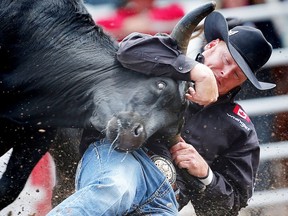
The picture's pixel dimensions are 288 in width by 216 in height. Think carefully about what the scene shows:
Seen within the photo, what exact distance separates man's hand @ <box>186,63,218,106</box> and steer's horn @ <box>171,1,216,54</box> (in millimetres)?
144

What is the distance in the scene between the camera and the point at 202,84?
13.2 ft

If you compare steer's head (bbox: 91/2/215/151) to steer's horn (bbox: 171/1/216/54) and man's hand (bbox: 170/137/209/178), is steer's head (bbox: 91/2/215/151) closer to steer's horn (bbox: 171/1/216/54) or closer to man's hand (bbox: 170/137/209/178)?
steer's horn (bbox: 171/1/216/54)

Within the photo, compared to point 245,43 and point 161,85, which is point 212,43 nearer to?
point 245,43

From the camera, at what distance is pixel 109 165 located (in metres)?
4.09

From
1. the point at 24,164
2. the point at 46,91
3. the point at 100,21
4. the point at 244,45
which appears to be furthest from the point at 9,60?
the point at 100,21

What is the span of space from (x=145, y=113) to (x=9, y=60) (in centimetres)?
86

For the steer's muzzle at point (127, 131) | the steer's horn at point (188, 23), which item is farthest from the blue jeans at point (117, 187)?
the steer's horn at point (188, 23)

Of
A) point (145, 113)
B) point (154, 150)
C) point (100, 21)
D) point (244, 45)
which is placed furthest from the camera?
point (100, 21)

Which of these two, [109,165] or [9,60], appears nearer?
[109,165]

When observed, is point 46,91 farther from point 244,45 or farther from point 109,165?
point 244,45

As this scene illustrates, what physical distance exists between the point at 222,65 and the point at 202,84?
1.98 ft

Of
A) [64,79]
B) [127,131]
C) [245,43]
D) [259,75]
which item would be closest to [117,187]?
[127,131]

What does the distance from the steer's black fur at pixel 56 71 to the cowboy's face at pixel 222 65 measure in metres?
0.50

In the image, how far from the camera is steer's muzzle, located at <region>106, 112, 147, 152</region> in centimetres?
391
